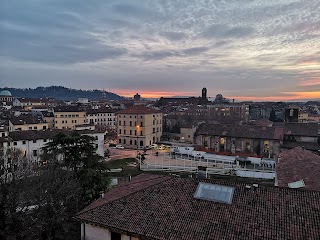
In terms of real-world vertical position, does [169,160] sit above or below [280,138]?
below

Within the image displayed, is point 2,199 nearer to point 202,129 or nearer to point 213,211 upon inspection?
point 213,211

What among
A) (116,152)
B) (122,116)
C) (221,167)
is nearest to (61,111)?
(122,116)

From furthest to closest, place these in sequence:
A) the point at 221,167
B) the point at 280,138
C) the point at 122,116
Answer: the point at 122,116 < the point at 280,138 < the point at 221,167

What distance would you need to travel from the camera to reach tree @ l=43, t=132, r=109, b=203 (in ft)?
77.5

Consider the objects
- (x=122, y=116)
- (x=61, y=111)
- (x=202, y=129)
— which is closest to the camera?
(x=202, y=129)

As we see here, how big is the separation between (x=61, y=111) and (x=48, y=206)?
205 ft

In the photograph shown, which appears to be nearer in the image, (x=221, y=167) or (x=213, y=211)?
(x=213, y=211)

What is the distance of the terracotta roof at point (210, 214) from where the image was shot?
1221cm

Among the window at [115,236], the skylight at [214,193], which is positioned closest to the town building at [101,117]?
the skylight at [214,193]

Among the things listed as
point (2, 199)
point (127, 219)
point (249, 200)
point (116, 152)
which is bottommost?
point (116, 152)

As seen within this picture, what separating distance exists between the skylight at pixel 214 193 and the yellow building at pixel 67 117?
65458mm

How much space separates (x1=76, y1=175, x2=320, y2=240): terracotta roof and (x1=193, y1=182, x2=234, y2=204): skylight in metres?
0.26

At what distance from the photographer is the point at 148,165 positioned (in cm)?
4572

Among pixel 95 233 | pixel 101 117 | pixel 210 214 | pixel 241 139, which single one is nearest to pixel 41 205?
pixel 95 233
